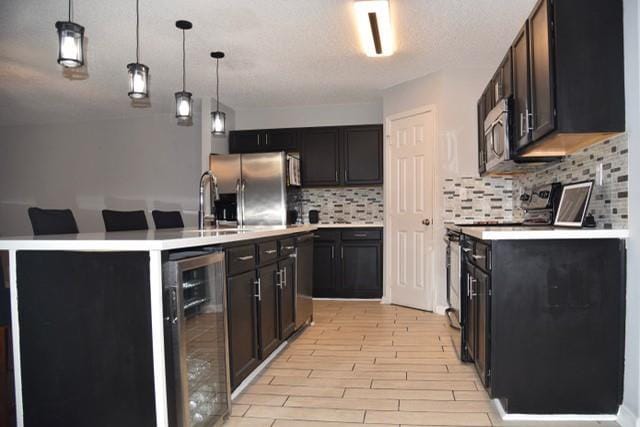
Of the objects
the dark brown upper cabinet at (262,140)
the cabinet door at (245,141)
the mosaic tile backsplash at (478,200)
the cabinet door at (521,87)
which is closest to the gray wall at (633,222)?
the cabinet door at (521,87)

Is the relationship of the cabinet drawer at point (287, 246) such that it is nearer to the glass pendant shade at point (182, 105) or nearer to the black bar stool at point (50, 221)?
the glass pendant shade at point (182, 105)

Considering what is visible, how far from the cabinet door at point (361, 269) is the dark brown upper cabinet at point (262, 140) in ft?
4.81

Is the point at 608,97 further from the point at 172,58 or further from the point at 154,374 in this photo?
the point at 172,58

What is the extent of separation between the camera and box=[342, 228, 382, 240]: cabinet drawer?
18.4 ft

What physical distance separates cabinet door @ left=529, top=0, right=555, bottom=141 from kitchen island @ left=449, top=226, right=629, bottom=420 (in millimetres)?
598

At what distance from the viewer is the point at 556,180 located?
3.34 metres

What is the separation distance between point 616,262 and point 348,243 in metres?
3.60

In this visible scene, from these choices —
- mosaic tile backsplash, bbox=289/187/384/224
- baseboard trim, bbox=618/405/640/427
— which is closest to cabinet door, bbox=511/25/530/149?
baseboard trim, bbox=618/405/640/427

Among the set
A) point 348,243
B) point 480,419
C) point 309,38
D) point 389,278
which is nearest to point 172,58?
point 309,38

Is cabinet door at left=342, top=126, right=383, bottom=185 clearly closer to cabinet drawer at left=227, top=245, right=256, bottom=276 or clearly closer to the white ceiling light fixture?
the white ceiling light fixture

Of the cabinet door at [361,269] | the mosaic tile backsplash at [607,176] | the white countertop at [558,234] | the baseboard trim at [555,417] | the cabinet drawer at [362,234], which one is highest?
the mosaic tile backsplash at [607,176]

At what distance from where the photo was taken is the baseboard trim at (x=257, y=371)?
2.65 metres

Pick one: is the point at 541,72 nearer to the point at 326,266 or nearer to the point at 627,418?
the point at 627,418

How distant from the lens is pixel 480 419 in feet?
7.48
